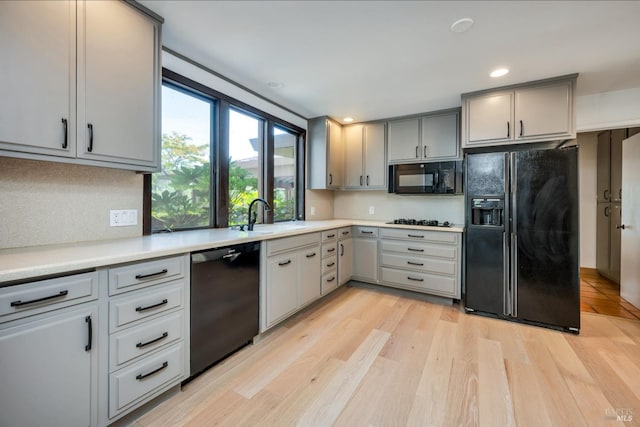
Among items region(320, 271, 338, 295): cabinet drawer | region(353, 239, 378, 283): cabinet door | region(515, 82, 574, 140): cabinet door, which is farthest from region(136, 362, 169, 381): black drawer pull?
region(515, 82, 574, 140): cabinet door

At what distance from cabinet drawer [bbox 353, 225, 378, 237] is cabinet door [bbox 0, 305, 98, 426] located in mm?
2821

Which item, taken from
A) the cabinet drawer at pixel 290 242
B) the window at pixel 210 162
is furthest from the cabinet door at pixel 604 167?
the window at pixel 210 162

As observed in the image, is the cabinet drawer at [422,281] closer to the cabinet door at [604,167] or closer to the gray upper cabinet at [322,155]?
the gray upper cabinet at [322,155]

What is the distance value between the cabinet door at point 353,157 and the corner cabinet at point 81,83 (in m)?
2.69

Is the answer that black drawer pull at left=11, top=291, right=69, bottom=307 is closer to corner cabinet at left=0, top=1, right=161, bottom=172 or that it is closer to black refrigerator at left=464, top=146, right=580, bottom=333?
corner cabinet at left=0, top=1, right=161, bottom=172

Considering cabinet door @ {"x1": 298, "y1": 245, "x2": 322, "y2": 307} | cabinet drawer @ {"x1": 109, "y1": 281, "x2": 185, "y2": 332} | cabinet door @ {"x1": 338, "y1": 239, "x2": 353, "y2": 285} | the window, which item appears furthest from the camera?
cabinet door @ {"x1": 338, "y1": 239, "x2": 353, "y2": 285}

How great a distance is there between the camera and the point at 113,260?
4.06ft

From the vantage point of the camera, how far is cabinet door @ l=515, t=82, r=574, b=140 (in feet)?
8.03

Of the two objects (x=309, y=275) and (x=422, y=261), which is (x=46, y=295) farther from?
(x=422, y=261)

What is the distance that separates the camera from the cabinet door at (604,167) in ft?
12.5

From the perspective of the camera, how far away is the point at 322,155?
12.1 ft

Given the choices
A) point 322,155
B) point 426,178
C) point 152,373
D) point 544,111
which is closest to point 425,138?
point 426,178

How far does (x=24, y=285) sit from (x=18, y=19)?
1213mm

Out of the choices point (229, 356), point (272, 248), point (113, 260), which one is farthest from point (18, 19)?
point (229, 356)
